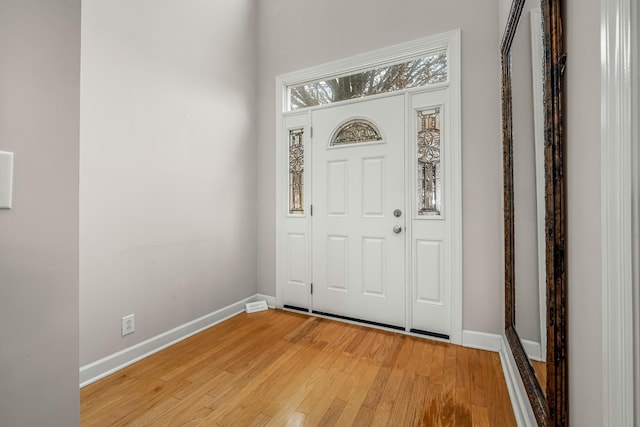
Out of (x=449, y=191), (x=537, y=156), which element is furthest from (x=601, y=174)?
(x=449, y=191)

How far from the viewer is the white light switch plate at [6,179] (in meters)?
0.61

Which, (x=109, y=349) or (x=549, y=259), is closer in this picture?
(x=549, y=259)

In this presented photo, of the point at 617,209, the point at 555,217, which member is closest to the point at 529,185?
the point at 555,217

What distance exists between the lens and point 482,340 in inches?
85.6

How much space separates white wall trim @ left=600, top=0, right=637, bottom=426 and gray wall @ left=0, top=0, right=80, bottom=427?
1.21 metres

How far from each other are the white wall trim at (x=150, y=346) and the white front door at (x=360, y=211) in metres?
0.85

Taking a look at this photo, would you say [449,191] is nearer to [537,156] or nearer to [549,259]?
[537,156]

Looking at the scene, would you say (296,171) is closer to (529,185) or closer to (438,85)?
(438,85)

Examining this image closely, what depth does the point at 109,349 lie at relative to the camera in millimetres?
1877

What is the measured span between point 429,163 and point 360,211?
2.24ft

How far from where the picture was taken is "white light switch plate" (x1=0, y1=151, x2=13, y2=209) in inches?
24.0

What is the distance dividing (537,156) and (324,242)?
6.21 ft

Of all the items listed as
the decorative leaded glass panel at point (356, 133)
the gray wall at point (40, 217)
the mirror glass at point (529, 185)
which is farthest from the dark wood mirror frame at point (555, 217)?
the decorative leaded glass panel at point (356, 133)

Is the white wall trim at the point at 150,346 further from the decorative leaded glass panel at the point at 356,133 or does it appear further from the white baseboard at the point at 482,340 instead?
the white baseboard at the point at 482,340
